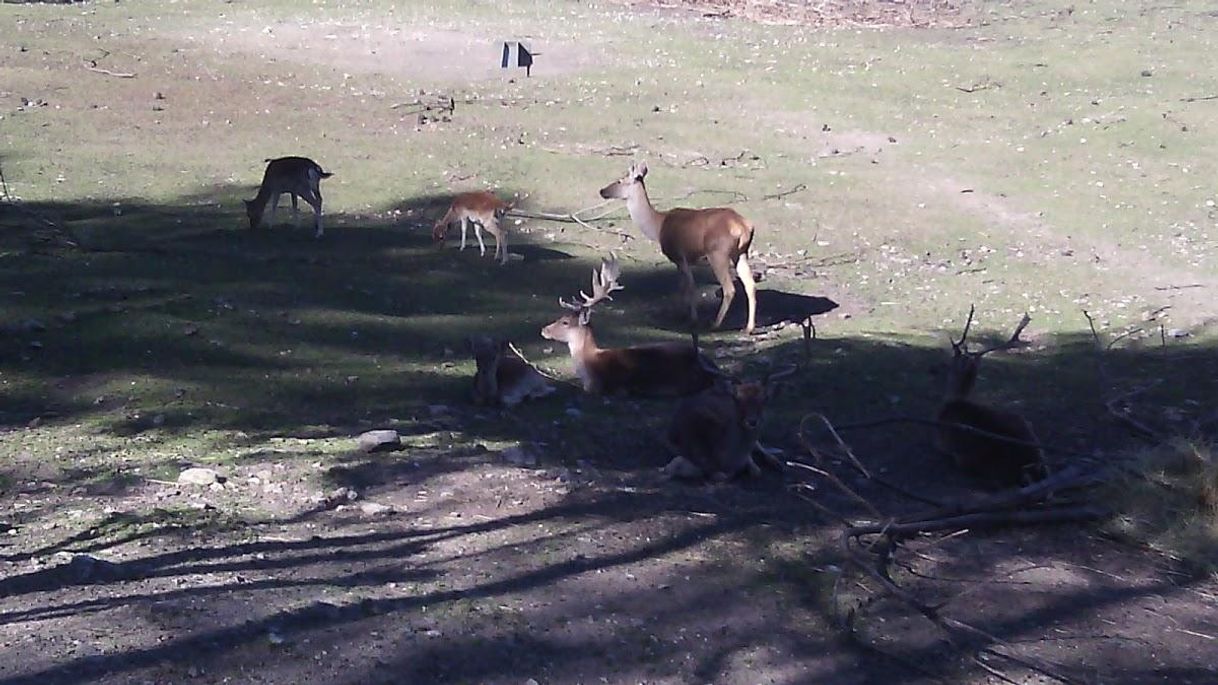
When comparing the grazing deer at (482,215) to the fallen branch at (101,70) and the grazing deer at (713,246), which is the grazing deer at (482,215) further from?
the fallen branch at (101,70)

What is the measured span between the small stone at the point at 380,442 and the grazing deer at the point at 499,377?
3.98 feet

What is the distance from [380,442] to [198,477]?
40.3 inches

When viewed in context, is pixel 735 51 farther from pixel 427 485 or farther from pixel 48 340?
pixel 427 485

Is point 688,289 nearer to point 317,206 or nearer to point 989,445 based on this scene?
point 317,206

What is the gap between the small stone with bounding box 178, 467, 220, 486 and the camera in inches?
280

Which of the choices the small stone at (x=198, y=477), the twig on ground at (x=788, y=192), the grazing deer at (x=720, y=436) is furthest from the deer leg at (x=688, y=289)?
the small stone at (x=198, y=477)

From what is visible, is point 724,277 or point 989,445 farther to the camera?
point 724,277

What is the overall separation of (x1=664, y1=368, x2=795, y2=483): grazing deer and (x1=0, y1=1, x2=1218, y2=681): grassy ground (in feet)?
0.75

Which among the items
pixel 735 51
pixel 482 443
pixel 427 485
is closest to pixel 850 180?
pixel 735 51

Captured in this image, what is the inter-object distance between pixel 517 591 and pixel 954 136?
1368 cm

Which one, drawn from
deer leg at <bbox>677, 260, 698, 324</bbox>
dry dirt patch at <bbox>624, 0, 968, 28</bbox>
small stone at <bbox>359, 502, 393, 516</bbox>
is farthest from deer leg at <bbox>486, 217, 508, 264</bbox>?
dry dirt patch at <bbox>624, 0, 968, 28</bbox>

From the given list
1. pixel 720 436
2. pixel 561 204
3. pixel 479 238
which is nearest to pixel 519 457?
pixel 720 436

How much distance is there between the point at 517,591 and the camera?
580 centimetres

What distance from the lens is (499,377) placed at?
916 cm
